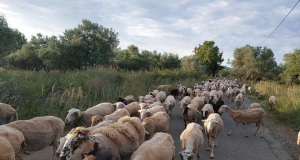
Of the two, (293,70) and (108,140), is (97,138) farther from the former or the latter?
(293,70)

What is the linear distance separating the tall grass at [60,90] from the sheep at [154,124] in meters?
3.90

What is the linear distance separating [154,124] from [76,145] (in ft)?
11.6

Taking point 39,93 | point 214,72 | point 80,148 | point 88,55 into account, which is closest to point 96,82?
point 39,93

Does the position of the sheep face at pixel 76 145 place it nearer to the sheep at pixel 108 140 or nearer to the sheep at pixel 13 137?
the sheep at pixel 108 140

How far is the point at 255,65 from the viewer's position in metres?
49.0

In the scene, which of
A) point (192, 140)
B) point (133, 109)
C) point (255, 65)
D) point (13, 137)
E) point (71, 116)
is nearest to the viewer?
point (13, 137)

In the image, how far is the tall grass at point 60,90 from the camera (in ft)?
29.2

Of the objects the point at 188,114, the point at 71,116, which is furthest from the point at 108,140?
the point at 188,114

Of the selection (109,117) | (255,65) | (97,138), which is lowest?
(109,117)

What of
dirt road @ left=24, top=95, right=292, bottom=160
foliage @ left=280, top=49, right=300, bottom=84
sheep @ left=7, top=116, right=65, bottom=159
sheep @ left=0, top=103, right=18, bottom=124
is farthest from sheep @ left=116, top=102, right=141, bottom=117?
foliage @ left=280, top=49, right=300, bottom=84

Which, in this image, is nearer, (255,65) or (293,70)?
(293,70)

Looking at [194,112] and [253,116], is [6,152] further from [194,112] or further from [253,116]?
[253,116]

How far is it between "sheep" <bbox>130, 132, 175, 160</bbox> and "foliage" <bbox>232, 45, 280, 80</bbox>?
48.4 meters

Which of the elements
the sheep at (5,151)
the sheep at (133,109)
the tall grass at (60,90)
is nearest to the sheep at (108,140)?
the sheep at (5,151)
